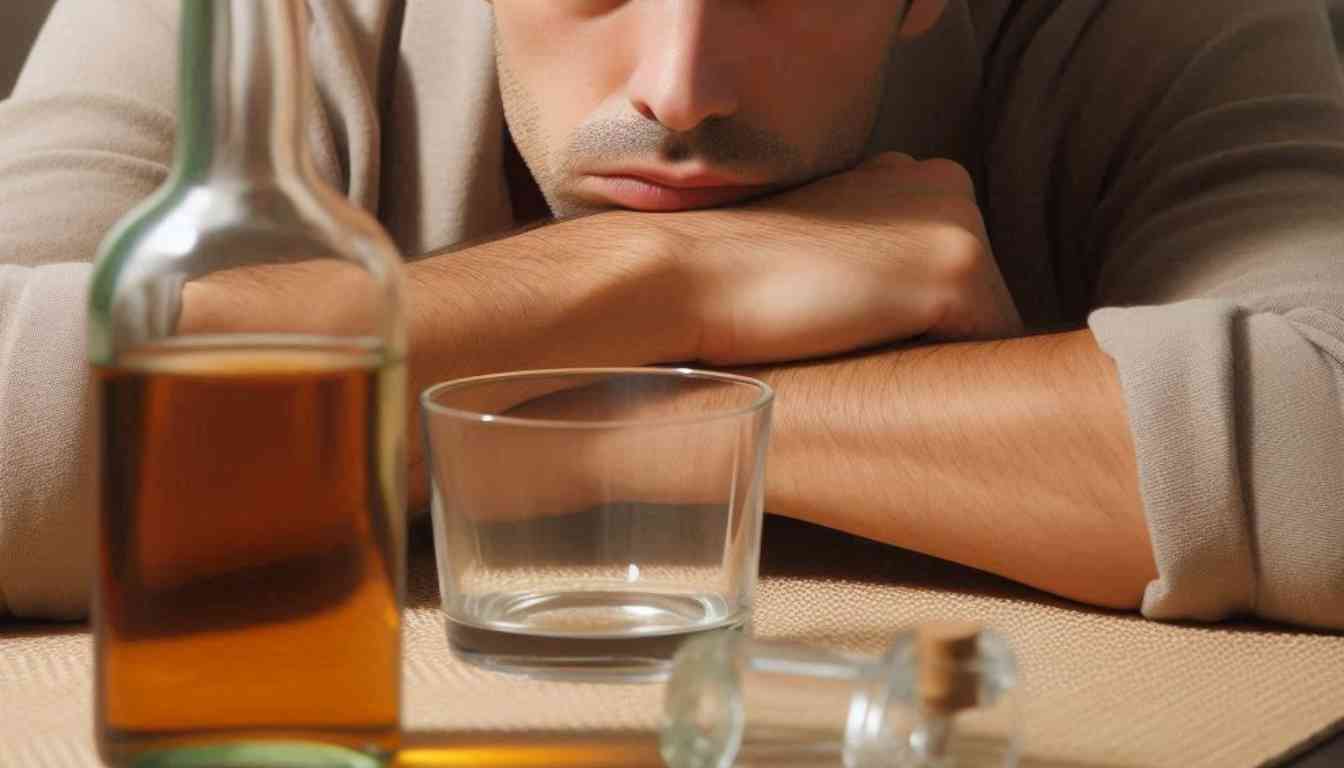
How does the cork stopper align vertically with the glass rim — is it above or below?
below

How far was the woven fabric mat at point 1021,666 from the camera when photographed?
711 millimetres

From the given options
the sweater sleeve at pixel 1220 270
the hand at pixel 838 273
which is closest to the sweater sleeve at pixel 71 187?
the hand at pixel 838 273

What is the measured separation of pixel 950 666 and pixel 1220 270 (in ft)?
2.34

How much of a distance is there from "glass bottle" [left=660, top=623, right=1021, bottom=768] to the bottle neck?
0.80ft

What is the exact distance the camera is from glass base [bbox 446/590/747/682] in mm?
750

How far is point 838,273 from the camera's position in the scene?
3.83 feet

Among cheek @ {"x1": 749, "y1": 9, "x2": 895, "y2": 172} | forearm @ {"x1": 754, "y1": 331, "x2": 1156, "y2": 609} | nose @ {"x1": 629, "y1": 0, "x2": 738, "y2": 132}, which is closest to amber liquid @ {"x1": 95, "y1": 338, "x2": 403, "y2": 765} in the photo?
forearm @ {"x1": 754, "y1": 331, "x2": 1156, "y2": 609}

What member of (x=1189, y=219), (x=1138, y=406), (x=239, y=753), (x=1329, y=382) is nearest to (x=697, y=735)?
(x=239, y=753)

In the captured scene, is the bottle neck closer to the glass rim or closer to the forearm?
the glass rim

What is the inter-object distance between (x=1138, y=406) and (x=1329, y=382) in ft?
0.45

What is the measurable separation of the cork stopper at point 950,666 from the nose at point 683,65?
2.35 ft

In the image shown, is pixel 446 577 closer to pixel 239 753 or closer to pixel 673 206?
pixel 239 753

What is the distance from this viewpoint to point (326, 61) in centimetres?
151

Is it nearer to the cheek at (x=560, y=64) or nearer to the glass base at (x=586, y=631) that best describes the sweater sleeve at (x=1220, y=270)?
the glass base at (x=586, y=631)
